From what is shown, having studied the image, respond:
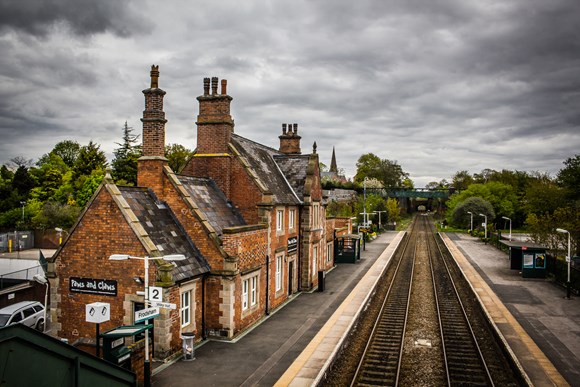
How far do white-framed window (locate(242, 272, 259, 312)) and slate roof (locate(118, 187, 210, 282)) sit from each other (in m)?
2.28

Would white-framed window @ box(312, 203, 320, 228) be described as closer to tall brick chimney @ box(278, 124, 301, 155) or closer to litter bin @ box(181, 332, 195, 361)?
tall brick chimney @ box(278, 124, 301, 155)

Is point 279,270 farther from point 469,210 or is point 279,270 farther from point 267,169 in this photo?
point 469,210

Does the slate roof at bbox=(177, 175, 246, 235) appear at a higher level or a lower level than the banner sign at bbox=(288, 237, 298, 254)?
higher

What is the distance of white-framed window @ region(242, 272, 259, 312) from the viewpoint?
18484 millimetres

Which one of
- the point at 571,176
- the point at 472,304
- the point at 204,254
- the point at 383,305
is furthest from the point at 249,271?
the point at 571,176

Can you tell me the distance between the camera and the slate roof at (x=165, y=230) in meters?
15.8

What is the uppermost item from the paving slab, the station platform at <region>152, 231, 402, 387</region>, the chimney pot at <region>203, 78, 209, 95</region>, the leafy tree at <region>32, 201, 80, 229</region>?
the chimney pot at <region>203, 78, 209, 95</region>

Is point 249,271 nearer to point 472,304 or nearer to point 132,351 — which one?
point 132,351

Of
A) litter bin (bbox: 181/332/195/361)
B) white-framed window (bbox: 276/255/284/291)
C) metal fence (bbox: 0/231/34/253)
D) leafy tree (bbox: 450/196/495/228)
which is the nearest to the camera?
litter bin (bbox: 181/332/195/361)

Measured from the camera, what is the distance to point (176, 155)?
66.6 m

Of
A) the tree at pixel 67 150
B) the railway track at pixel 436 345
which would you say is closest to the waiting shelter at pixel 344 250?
the railway track at pixel 436 345

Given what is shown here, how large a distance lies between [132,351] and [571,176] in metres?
64.3

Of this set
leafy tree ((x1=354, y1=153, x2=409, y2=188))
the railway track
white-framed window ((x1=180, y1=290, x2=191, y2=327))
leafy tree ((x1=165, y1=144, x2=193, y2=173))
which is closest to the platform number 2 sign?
white-framed window ((x1=180, y1=290, x2=191, y2=327))

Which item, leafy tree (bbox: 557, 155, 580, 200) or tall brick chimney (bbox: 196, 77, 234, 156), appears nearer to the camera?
tall brick chimney (bbox: 196, 77, 234, 156)
